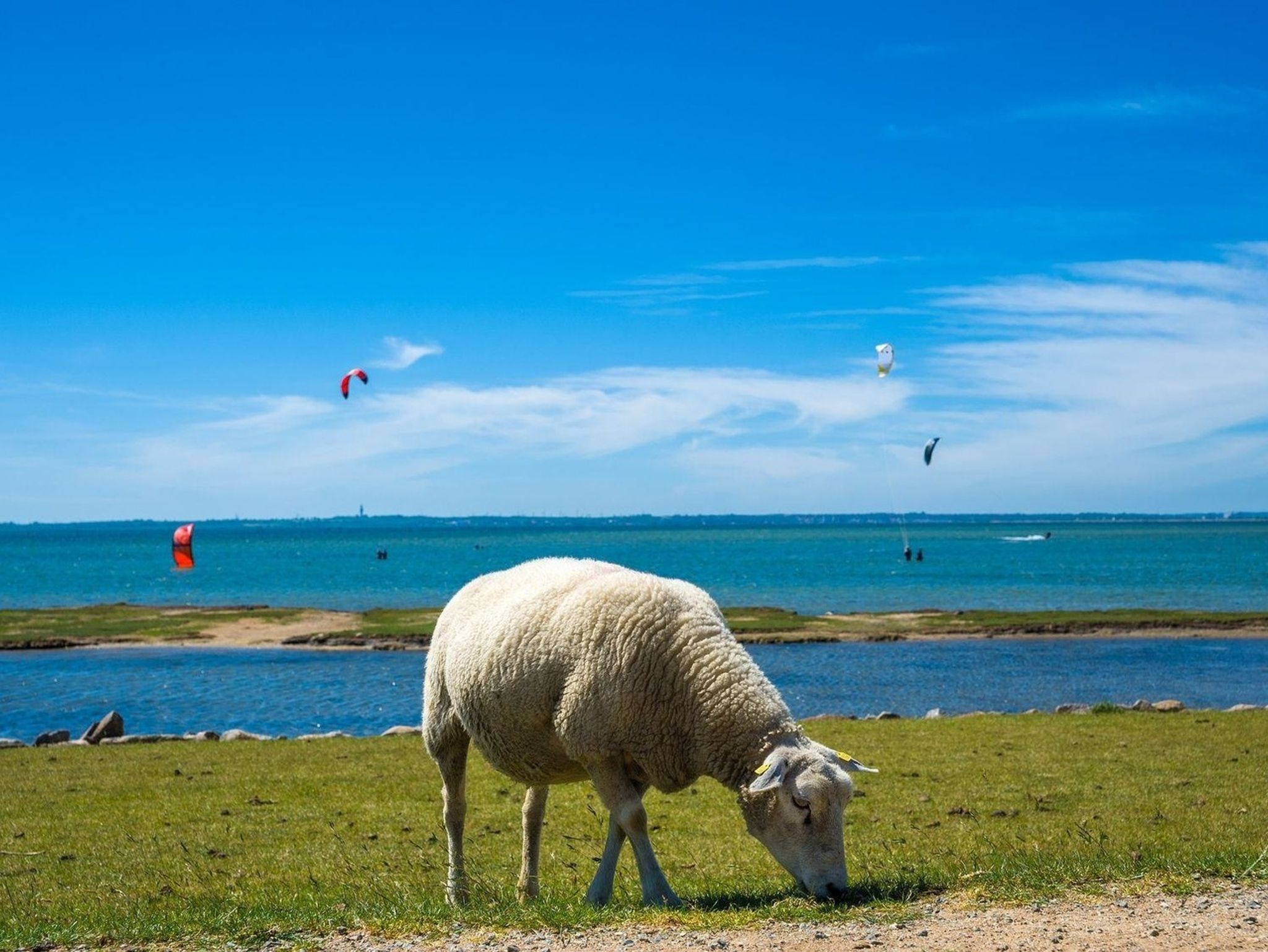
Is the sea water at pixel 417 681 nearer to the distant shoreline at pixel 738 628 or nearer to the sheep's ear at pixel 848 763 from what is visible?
the distant shoreline at pixel 738 628

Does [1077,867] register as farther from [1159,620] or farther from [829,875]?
[1159,620]

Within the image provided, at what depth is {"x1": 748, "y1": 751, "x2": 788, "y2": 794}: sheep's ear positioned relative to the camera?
23.1 feet

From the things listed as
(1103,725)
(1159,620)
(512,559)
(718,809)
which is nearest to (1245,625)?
(1159,620)

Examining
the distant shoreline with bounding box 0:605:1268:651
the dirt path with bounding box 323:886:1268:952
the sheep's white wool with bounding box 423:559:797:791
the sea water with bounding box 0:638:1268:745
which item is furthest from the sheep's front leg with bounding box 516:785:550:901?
the distant shoreline with bounding box 0:605:1268:651

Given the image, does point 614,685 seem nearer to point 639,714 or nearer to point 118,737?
point 639,714

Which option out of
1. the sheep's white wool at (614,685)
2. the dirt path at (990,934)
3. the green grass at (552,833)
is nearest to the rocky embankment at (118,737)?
the green grass at (552,833)

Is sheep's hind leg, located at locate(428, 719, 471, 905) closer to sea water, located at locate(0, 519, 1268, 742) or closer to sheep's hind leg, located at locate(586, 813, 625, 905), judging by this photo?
sheep's hind leg, located at locate(586, 813, 625, 905)

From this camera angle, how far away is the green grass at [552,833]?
300 inches

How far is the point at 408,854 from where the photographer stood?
12.1m

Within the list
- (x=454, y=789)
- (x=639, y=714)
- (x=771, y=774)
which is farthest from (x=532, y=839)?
(x=771, y=774)

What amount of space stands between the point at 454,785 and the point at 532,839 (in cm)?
88

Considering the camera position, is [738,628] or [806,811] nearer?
[806,811]

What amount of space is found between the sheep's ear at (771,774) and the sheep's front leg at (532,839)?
2.70m

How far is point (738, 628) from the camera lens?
170ft
